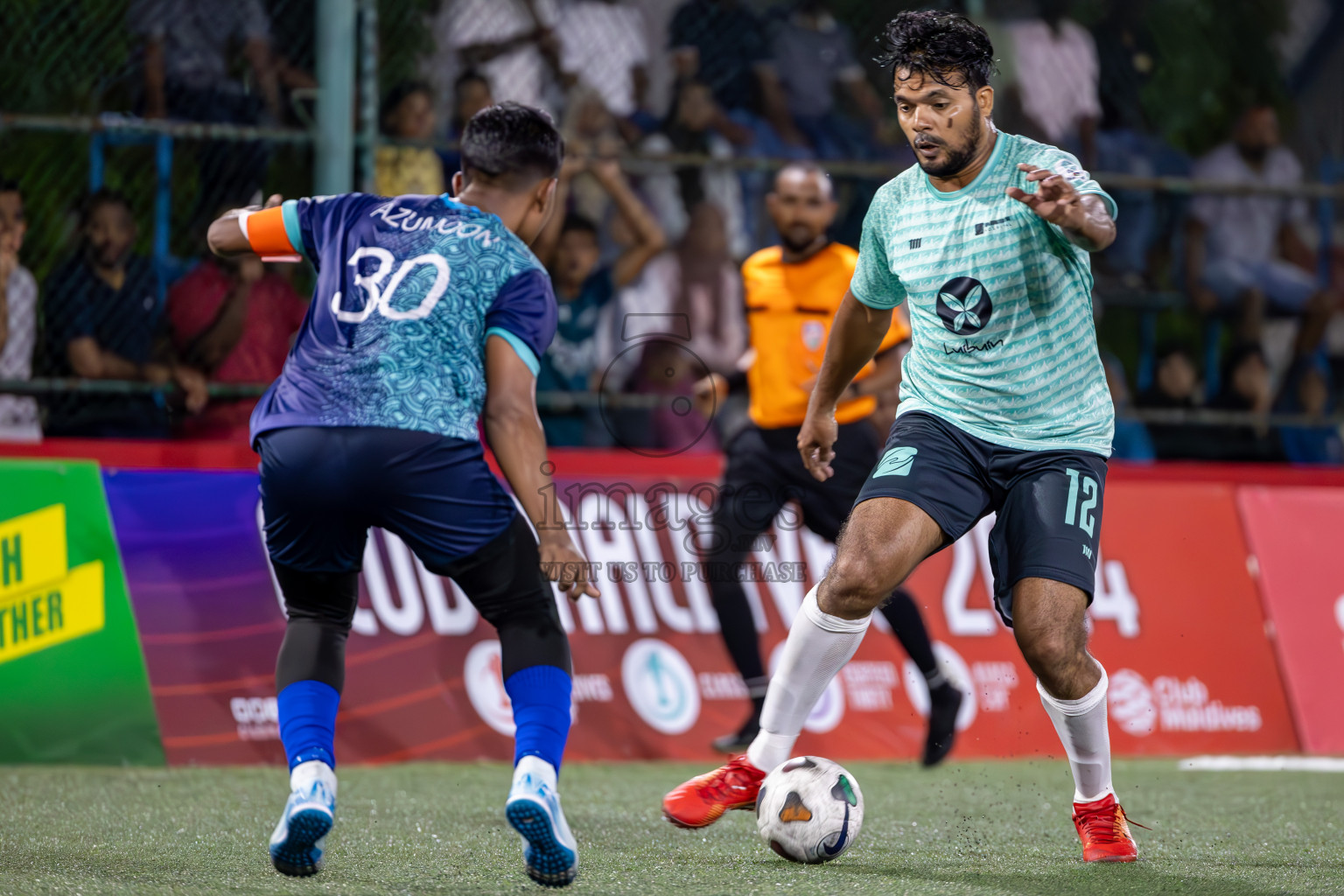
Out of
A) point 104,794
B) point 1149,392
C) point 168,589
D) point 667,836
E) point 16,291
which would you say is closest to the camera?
point 667,836

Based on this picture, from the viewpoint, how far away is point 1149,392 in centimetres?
928

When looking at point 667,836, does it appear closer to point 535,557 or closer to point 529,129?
point 535,557

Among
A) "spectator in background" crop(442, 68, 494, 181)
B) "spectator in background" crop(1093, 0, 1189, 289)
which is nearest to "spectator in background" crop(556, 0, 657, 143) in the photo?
"spectator in background" crop(442, 68, 494, 181)

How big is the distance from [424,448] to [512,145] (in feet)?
2.53

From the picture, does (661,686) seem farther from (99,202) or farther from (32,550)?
(99,202)

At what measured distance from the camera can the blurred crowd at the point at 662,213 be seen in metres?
7.20

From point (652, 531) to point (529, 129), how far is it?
11.7 feet

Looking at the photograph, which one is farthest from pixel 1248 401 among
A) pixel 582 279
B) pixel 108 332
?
pixel 108 332

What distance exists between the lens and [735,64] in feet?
29.1

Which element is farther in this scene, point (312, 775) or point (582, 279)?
point (582, 279)

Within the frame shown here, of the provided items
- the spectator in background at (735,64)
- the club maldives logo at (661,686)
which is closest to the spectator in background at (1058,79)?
the spectator in background at (735,64)

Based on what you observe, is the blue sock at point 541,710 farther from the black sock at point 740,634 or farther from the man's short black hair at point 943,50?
the black sock at point 740,634

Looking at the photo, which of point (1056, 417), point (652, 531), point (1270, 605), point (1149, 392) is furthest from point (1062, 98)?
point (1056, 417)

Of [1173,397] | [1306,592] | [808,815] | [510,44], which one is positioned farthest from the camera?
[1173,397]
